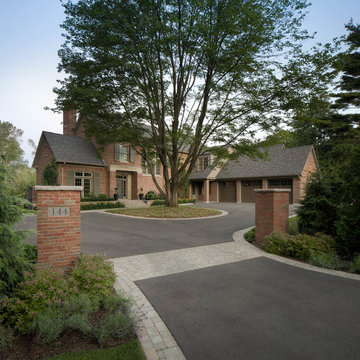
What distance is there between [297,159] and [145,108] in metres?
17.1

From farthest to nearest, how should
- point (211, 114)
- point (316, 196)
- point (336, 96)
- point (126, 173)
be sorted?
point (126, 173) → point (336, 96) → point (211, 114) → point (316, 196)

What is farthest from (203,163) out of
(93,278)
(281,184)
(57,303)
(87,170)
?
(57,303)

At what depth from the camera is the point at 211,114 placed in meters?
15.8

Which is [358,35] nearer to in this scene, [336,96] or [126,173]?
[336,96]

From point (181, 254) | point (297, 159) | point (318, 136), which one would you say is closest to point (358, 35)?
point (297, 159)

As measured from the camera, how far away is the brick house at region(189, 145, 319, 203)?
23.4 m

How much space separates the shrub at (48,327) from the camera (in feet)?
9.20

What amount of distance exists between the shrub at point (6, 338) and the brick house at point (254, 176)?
1904 centimetres

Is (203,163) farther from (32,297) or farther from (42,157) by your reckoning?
(32,297)

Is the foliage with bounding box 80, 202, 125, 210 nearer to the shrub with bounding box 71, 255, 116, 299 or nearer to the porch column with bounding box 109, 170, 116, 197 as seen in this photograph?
the porch column with bounding box 109, 170, 116, 197

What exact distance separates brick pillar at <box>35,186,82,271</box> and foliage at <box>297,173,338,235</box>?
6910mm

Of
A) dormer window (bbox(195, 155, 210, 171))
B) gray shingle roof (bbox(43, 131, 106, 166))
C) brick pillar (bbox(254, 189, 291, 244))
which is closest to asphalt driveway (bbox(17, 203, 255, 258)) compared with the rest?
brick pillar (bbox(254, 189, 291, 244))

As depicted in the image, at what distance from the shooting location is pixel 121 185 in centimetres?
2662

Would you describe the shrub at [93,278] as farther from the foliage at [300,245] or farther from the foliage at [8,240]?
the foliage at [300,245]
